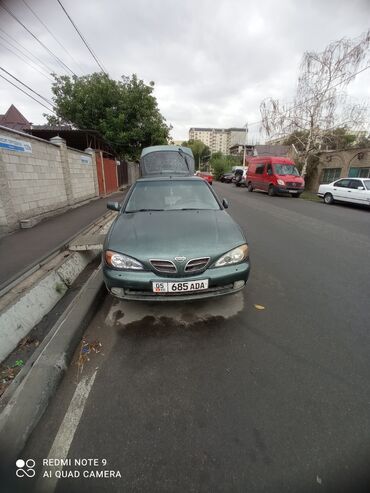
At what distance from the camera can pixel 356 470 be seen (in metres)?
1.36

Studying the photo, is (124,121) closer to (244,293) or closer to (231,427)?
(244,293)

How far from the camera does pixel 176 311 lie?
276 centimetres

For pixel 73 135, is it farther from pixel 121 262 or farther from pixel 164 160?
pixel 121 262

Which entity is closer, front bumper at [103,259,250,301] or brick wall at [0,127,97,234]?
front bumper at [103,259,250,301]

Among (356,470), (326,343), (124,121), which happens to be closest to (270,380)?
(356,470)

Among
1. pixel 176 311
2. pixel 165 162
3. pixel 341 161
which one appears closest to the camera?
pixel 176 311

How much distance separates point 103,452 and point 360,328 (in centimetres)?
270

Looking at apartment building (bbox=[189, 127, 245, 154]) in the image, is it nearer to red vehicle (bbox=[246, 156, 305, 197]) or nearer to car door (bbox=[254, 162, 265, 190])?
car door (bbox=[254, 162, 265, 190])

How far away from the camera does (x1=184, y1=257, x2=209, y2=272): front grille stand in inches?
90.4

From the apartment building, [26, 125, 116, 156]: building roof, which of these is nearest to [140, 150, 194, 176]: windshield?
[26, 125, 116, 156]: building roof

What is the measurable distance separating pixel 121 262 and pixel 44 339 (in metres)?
1.02

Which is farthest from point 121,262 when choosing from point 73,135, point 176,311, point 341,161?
point 341,161

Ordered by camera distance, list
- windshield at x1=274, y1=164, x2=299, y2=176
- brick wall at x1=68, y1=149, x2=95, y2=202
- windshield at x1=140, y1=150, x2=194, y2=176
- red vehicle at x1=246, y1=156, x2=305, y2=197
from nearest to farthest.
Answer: brick wall at x1=68, y1=149, x2=95, y2=202, windshield at x1=140, y1=150, x2=194, y2=176, red vehicle at x1=246, y1=156, x2=305, y2=197, windshield at x1=274, y1=164, x2=299, y2=176

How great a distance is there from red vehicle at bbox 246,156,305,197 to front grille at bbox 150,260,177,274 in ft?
45.8
